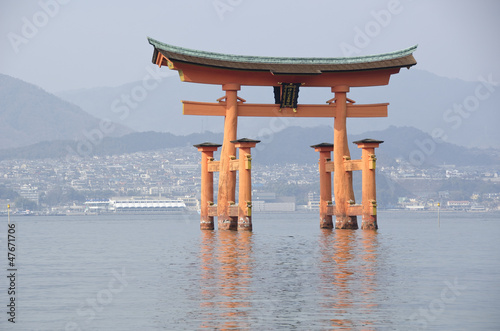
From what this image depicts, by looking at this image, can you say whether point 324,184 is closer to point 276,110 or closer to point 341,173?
point 341,173

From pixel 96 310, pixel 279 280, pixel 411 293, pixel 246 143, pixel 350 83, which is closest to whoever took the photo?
pixel 96 310

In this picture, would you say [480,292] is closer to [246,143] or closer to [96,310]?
[96,310]

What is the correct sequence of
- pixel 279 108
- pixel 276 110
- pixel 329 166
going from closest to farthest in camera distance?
1. pixel 276 110
2. pixel 279 108
3. pixel 329 166

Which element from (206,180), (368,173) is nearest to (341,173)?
(368,173)

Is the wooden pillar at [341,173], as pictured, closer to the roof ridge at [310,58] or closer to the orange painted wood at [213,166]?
the roof ridge at [310,58]

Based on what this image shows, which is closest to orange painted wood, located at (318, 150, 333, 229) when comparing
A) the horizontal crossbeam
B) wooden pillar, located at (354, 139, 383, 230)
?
the horizontal crossbeam

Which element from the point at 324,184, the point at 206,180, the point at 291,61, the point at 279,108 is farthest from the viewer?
the point at 324,184

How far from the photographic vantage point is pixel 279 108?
4750 centimetres

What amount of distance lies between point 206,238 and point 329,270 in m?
18.4

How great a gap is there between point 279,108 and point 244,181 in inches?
232

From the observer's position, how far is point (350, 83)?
48.6m

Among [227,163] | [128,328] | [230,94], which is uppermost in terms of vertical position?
[230,94]

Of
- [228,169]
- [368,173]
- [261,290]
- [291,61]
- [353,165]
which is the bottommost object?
[261,290]

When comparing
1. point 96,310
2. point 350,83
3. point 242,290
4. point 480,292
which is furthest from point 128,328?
point 350,83
